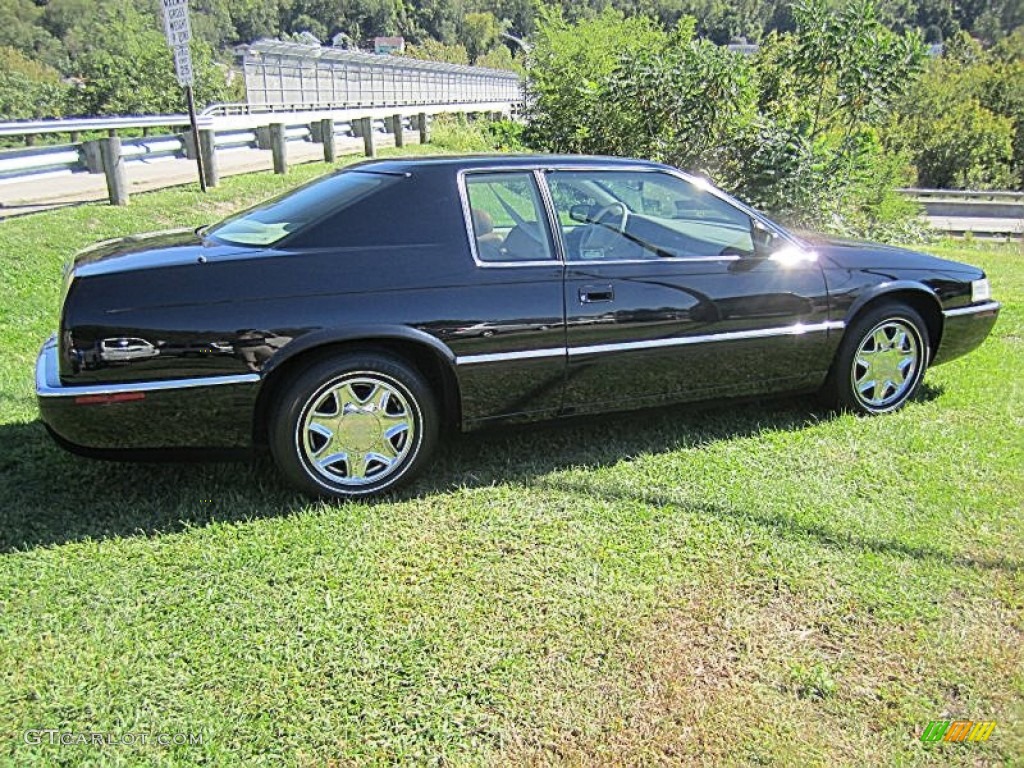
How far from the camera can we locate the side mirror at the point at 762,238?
4.08 m

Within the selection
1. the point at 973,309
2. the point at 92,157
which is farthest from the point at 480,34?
the point at 973,309

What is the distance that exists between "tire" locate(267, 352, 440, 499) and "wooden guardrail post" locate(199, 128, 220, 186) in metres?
7.69

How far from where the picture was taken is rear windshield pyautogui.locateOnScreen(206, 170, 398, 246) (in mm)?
3455

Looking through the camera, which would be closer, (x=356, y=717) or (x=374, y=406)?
(x=356, y=717)

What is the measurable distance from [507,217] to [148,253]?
1.59m

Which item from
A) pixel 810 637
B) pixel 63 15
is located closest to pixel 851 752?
pixel 810 637

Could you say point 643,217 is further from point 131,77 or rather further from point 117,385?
point 131,77

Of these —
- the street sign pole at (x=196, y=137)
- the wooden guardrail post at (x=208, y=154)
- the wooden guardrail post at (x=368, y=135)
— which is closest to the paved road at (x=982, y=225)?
the wooden guardrail post at (x=368, y=135)

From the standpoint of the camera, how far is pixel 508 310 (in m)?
3.47

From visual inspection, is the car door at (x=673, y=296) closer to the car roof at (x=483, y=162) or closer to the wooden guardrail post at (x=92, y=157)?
the car roof at (x=483, y=162)

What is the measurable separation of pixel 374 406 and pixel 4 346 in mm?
3437

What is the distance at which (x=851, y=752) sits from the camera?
2.14m

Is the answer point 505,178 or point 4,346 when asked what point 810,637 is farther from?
point 4,346

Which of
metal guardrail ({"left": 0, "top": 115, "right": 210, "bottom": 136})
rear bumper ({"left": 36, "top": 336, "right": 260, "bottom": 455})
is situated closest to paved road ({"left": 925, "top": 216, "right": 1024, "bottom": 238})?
metal guardrail ({"left": 0, "top": 115, "right": 210, "bottom": 136})
